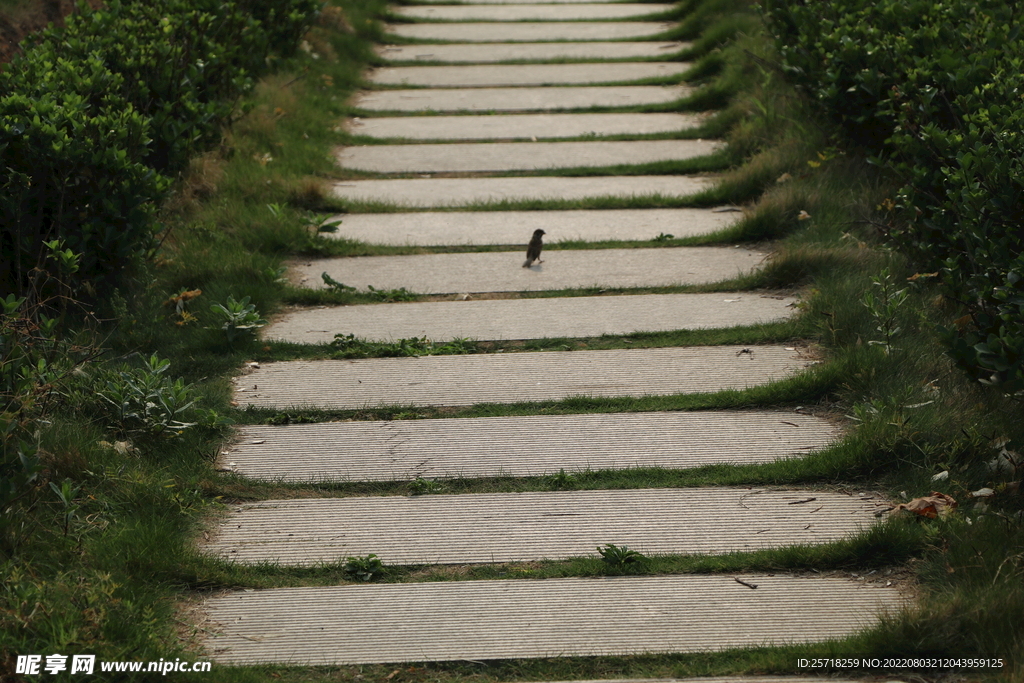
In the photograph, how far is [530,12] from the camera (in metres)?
12.0

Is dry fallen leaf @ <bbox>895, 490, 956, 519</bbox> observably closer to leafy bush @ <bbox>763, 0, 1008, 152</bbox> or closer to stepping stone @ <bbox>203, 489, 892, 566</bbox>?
stepping stone @ <bbox>203, 489, 892, 566</bbox>

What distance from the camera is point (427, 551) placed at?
3543 mm

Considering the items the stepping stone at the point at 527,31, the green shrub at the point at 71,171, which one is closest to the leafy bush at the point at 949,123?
the green shrub at the point at 71,171

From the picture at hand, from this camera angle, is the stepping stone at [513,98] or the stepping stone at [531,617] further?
the stepping stone at [513,98]

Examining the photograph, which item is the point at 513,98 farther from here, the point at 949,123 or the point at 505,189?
the point at 949,123

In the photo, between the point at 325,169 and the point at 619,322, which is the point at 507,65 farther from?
the point at 619,322

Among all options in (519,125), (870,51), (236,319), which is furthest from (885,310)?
(519,125)

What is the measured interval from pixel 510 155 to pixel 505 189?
28.7 inches

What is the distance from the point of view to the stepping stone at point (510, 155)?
24.7ft

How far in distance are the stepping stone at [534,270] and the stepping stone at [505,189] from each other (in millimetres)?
917

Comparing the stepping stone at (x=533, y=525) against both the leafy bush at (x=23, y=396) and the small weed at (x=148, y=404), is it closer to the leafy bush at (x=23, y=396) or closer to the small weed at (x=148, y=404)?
the small weed at (x=148, y=404)

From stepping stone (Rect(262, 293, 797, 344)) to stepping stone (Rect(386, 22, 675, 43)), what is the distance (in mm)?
6149

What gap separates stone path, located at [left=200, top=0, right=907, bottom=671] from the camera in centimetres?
319

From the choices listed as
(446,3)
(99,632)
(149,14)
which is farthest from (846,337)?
(446,3)
